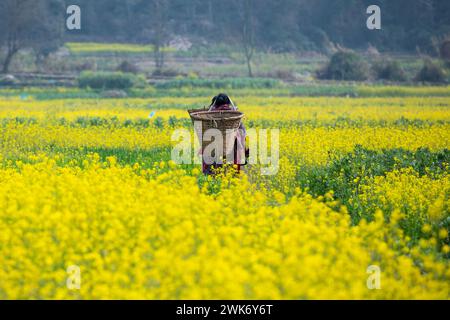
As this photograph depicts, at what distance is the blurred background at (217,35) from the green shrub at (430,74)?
20.6 ft

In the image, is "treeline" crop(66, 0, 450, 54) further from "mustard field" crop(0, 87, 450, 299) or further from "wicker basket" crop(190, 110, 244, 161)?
"wicker basket" crop(190, 110, 244, 161)

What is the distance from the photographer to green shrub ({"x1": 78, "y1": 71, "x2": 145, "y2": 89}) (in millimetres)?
29875

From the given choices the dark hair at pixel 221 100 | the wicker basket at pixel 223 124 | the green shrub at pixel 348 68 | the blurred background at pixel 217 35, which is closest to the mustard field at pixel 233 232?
the wicker basket at pixel 223 124

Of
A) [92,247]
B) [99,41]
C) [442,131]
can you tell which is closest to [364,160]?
[442,131]

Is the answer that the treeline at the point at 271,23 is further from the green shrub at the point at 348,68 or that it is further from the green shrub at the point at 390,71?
the green shrub at the point at 348,68

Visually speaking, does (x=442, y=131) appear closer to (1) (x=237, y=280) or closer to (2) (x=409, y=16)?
(1) (x=237, y=280)

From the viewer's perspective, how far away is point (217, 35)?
170 feet

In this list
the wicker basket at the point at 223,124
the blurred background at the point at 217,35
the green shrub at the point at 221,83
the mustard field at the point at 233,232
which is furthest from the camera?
the blurred background at the point at 217,35

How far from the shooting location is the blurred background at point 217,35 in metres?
42.0

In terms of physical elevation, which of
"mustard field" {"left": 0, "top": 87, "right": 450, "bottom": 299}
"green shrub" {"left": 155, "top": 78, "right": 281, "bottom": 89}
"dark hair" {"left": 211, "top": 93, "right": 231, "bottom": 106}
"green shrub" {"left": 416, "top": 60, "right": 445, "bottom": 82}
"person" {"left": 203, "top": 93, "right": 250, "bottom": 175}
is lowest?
"mustard field" {"left": 0, "top": 87, "right": 450, "bottom": 299}

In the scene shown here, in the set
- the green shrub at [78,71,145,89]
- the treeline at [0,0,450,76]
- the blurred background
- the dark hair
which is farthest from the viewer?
the treeline at [0,0,450,76]

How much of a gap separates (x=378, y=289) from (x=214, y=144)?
14.6ft

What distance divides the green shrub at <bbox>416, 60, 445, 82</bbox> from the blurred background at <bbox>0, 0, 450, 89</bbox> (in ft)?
20.6

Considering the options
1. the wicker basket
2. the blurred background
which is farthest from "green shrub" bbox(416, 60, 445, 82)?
the wicker basket
